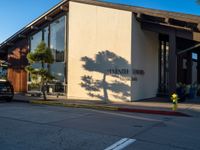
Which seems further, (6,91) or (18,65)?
(18,65)

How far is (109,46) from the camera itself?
2059 cm

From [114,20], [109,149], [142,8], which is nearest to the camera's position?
[109,149]

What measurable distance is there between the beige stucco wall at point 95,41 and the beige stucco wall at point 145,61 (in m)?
0.70

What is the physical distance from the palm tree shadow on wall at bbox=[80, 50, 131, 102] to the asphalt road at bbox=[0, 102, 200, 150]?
7614mm

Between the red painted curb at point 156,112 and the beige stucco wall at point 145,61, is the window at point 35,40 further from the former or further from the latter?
the red painted curb at point 156,112

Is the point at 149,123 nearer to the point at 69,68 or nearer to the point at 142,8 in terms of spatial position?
the point at 142,8

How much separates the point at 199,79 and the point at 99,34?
13.8m

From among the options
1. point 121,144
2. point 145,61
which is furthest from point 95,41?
point 121,144

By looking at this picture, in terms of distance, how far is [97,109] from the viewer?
16812 millimetres

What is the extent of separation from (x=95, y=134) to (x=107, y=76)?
456 inches

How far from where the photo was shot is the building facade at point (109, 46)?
766 inches

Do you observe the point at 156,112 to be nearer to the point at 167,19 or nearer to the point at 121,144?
the point at 167,19

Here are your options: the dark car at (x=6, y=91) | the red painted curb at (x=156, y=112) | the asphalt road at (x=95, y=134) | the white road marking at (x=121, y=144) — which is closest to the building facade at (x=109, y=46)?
the red painted curb at (x=156, y=112)

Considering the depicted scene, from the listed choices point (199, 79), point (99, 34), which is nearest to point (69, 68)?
point (99, 34)
